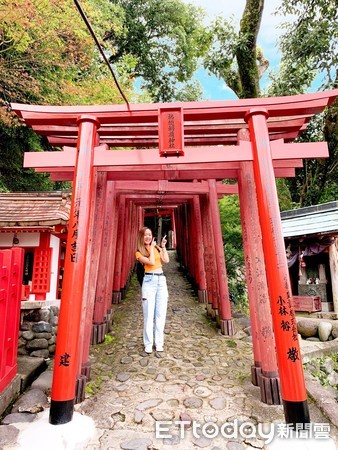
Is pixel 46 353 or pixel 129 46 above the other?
pixel 129 46

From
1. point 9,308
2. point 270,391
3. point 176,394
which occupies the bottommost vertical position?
point 176,394

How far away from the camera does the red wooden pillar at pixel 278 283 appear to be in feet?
9.57

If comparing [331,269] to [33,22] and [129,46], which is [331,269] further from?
[129,46]

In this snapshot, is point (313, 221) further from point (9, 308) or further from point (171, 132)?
point (9, 308)

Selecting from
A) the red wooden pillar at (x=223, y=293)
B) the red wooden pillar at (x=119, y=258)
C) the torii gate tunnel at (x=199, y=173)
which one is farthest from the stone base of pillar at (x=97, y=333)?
the red wooden pillar at (x=119, y=258)

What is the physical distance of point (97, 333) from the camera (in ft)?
19.2

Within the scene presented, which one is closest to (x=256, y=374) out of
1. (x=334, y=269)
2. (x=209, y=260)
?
(x=209, y=260)

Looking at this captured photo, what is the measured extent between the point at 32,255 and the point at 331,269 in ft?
33.5

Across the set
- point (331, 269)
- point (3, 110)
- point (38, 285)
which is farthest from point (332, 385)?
point (3, 110)

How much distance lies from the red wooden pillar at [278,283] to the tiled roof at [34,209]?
4896mm

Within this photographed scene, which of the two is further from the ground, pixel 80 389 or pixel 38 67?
pixel 38 67

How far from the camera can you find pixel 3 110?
28.3 feet

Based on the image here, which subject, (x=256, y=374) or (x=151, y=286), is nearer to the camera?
(x=256, y=374)
